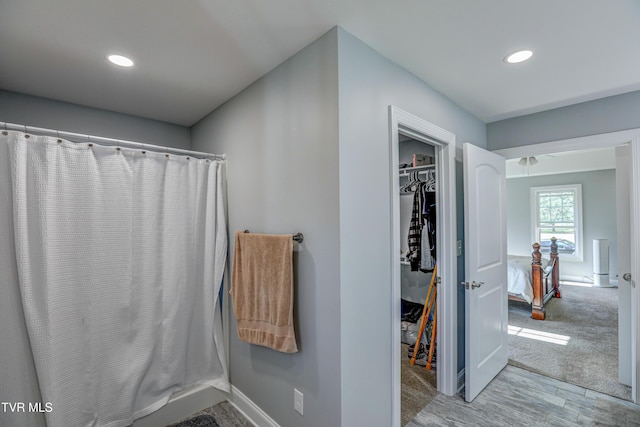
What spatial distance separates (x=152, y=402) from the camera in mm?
2037

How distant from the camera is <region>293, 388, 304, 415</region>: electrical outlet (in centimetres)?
170

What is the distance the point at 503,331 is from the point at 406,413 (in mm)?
1278

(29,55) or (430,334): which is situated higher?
(29,55)

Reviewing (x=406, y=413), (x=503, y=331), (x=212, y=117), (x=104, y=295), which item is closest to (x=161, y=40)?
(x=212, y=117)

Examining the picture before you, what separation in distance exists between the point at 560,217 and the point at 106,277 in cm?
793

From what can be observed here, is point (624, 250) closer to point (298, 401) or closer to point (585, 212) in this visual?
point (298, 401)

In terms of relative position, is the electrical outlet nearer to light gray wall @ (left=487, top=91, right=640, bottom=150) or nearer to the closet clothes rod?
the closet clothes rod

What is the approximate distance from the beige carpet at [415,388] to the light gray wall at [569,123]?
2.26 meters

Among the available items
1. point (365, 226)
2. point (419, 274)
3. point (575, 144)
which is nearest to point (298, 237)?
point (365, 226)

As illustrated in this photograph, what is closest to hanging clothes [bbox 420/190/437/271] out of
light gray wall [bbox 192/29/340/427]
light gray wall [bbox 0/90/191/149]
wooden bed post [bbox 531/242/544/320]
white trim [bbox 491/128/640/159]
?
white trim [bbox 491/128/640/159]

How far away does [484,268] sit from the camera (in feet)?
7.91

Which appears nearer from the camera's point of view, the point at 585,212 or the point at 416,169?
the point at 416,169

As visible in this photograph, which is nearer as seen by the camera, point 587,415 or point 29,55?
point 29,55

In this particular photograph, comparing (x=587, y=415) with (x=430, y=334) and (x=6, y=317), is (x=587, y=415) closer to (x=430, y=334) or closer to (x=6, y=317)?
(x=430, y=334)
